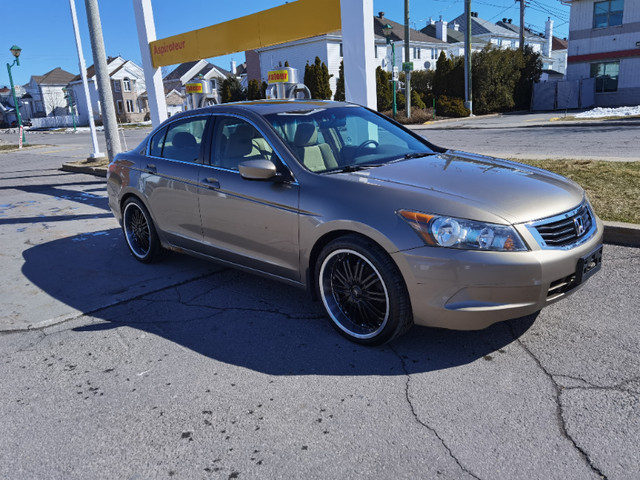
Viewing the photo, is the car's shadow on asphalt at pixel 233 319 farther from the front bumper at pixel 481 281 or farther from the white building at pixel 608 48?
the white building at pixel 608 48

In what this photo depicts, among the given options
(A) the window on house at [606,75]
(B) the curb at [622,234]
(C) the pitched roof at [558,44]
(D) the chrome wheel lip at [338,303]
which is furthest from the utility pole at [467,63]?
(C) the pitched roof at [558,44]

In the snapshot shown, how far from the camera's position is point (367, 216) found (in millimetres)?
3371

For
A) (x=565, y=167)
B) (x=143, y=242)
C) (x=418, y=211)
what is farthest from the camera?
(x=565, y=167)

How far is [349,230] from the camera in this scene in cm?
349

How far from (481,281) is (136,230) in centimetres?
405

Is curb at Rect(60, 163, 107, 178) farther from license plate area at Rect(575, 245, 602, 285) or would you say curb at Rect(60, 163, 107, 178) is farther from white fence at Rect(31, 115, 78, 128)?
white fence at Rect(31, 115, 78, 128)

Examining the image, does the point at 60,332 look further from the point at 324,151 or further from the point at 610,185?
the point at 610,185

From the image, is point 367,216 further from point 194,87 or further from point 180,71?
point 180,71

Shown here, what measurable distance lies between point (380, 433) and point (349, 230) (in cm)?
134

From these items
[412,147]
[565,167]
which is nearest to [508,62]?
[565,167]

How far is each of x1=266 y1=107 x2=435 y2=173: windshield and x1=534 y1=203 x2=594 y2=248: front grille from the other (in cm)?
138

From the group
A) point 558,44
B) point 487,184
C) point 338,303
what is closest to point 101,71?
point 338,303

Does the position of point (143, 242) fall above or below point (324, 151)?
below

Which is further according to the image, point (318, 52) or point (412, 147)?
point (318, 52)
